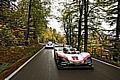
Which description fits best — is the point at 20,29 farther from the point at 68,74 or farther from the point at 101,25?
the point at 68,74

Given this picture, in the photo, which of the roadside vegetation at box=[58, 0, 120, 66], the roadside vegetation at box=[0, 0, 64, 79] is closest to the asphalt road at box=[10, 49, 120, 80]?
the roadside vegetation at box=[0, 0, 64, 79]

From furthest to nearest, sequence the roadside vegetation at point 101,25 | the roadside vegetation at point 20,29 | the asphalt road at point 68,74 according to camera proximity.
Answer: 1. the roadside vegetation at point 101,25
2. the roadside vegetation at point 20,29
3. the asphalt road at point 68,74

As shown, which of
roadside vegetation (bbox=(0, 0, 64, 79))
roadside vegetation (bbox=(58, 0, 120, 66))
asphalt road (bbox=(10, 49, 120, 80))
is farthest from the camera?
roadside vegetation (bbox=(58, 0, 120, 66))

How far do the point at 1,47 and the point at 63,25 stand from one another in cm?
5877

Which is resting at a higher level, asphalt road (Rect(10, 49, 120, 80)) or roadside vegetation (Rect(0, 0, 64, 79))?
roadside vegetation (Rect(0, 0, 64, 79))

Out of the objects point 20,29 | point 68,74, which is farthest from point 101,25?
point 68,74

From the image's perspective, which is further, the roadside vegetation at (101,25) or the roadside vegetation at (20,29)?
the roadside vegetation at (101,25)

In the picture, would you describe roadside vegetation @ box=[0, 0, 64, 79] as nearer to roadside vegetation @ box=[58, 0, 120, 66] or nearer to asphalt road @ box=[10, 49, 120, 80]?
asphalt road @ box=[10, 49, 120, 80]

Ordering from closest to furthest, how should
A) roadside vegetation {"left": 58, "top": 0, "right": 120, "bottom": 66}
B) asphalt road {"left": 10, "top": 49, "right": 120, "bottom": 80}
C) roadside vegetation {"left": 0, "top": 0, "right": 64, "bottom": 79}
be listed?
1. asphalt road {"left": 10, "top": 49, "right": 120, "bottom": 80}
2. roadside vegetation {"left": 0, "top": 0, "right": 64, "bottom": 79}
3. roadside vegetation {"left": 58, "top": 0, "right": 120, "bottom": 66}

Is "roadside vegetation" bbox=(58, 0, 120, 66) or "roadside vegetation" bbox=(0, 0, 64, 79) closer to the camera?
"roadside vegetation" bbox=(0, 0, 64, 79)

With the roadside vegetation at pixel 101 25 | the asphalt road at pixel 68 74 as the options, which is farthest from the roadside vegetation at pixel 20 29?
the roadside vegetation at pixel 101 25

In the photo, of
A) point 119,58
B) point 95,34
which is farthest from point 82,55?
point 95,34

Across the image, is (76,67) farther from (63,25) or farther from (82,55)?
A: (63,25)

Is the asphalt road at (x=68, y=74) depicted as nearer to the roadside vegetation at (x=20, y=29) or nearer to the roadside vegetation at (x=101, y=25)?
the roadside vegetation at (x=20, y=29)
